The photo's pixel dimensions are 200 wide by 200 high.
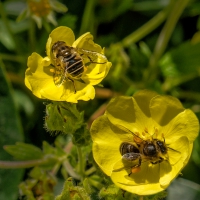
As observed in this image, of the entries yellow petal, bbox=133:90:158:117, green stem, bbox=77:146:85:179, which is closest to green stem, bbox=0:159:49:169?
green stem, bbox=77:146:85:179

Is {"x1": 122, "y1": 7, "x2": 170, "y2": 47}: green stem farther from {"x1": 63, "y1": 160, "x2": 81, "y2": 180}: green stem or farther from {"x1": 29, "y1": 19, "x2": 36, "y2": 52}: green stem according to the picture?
{"x1": 63, "y1": 160, "x2": 81, "y2": 180}: green stem

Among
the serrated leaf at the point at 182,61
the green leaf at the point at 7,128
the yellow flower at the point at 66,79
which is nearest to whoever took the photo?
the yellow flower at the point at 66,79

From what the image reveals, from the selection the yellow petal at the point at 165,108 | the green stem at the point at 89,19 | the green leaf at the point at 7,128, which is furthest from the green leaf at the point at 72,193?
the green stem at the point at 89,19

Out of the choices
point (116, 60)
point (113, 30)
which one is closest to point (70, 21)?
point (116, 60)

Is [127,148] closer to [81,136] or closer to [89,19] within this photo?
[81,136]

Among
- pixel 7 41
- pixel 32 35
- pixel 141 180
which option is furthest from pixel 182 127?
pixel 7 41

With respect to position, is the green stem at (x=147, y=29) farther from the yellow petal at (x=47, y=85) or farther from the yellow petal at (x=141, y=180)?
the yellow petal at (x=141, y=180)

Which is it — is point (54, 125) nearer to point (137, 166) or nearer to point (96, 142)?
point (96, 142)
